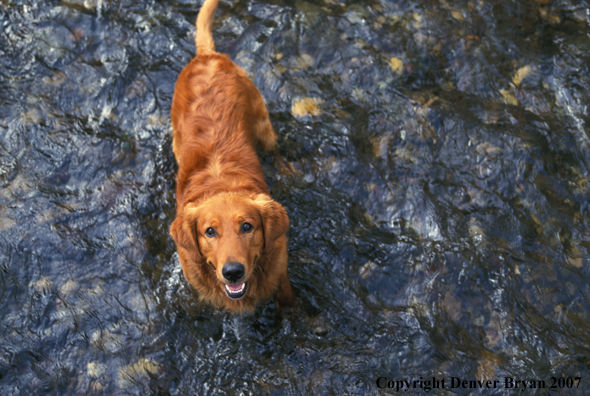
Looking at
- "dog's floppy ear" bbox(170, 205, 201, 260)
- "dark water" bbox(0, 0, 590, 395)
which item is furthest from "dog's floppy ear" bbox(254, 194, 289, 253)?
"dark water" bbox(0, 0, 590, 395)

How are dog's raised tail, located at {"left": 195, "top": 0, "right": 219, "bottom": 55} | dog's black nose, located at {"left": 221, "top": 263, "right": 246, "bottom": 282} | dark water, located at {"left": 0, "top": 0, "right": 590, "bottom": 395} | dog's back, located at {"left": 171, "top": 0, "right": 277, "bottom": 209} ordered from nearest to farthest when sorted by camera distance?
dog's black nose, located at {"left": 221, "top": 263, "right": 246, "bottom": 282}, dark water, located at {"left": 0, "top": 0, "right": 590, "bottom": 395}, dog's back, located at {"left": 171, "top": 0, "right": 277, "bottom": 209}, dog's raised tail, located at {"left": 195, "top": 0, "right": 219, "bottom": 55}

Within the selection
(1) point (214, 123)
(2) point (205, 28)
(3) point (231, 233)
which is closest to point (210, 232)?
(3) point (231, 233)

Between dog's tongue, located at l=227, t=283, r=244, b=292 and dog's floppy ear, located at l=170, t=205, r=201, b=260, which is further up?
dog's floppy ear, located at l=170, t=205, r=201, b=260

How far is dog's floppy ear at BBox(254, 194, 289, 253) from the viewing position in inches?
132

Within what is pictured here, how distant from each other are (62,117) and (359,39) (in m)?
3.57

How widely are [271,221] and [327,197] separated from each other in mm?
1311

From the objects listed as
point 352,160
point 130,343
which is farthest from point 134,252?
point 352,160

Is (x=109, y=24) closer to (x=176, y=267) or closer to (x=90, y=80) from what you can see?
(x=90, y=80)

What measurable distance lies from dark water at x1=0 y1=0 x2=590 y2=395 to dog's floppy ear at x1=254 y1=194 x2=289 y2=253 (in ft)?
2.77

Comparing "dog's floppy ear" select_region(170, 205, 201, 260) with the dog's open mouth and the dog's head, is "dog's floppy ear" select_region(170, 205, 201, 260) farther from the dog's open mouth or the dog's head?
the dog's open mouth

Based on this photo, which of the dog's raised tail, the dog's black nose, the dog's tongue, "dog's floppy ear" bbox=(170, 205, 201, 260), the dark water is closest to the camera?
the dog's black nose

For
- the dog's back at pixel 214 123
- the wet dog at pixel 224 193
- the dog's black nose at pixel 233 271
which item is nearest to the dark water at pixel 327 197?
the wet dog at pixel 224 193

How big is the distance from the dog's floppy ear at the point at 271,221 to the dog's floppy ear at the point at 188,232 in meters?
0.48

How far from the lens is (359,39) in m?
5.64
